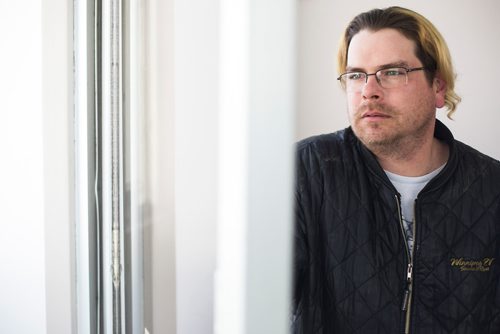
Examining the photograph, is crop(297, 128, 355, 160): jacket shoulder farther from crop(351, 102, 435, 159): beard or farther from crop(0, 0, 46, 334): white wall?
crop(0, 0, 46, 334): white wall

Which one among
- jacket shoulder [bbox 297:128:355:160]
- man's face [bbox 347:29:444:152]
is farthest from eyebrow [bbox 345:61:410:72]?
jacket shoulder [bbox 297:128:355:160]

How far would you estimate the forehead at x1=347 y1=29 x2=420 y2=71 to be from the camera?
0.75 m

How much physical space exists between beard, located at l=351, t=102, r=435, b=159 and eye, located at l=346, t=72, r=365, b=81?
5cm

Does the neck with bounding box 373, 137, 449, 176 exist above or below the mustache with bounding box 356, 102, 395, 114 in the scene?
below

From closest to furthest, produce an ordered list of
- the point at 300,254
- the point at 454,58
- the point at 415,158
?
the point at 300,254, the point at 415,158, the point at 454,58

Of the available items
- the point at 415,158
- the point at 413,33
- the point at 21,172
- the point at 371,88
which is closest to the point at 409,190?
the point at 415,158

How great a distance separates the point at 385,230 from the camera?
2.31ft

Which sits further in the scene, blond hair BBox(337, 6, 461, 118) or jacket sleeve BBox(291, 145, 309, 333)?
blond hair BBox(337, 6, 461, 118)

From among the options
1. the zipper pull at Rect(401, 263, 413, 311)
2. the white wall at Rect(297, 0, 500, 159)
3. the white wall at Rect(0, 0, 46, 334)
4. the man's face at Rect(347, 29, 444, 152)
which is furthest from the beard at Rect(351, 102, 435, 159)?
the white wall at Rect(0, 0, 46, 334)

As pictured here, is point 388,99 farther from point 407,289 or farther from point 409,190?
point 407,289

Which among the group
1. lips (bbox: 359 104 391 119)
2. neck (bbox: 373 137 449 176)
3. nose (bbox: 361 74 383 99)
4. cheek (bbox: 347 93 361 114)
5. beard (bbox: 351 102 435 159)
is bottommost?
neck (bbox: 373 137 449 176)

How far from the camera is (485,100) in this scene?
926 millimetres

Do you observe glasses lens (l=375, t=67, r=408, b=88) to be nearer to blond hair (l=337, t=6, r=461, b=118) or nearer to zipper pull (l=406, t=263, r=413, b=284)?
blond hair (l=337, t=6, r=461, b=118)

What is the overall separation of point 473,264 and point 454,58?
44 cm
